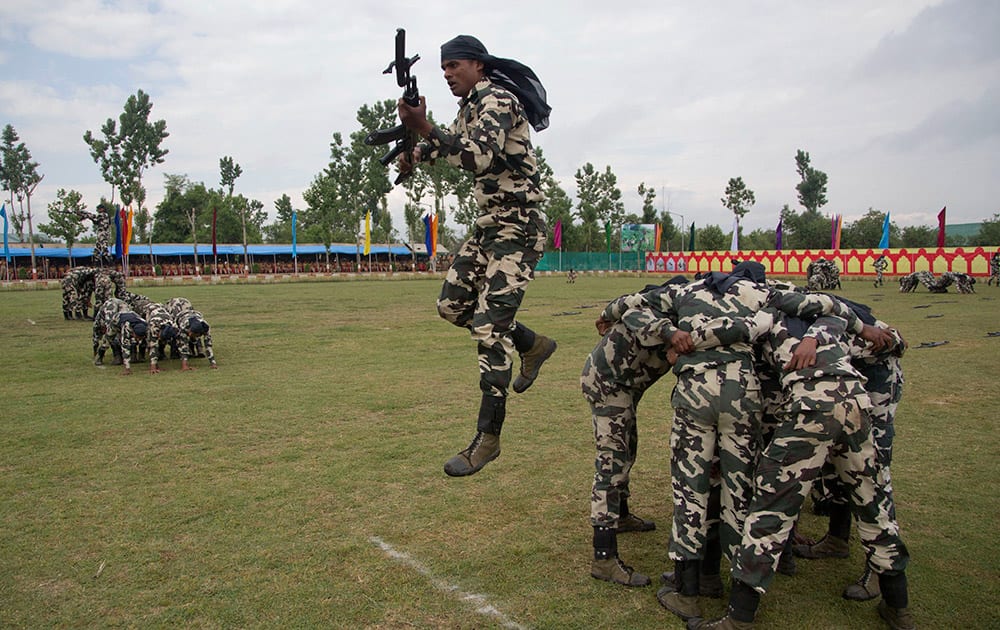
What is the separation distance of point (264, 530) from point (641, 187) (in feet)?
314

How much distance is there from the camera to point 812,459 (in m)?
3.89

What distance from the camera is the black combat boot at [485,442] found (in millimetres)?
4758

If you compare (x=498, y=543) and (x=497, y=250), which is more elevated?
(x=497, y=250)

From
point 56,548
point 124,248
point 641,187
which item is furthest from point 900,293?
point 641,187

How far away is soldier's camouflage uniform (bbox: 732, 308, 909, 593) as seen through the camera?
12.6 ft

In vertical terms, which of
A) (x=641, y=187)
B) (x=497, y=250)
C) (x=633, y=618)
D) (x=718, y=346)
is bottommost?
(x=633, y=618)

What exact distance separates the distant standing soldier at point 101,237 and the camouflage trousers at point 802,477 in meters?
19.9

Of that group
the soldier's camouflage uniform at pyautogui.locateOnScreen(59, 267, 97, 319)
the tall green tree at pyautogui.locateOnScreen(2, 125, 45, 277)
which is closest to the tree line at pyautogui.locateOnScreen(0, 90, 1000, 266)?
the tall green tree at pyautogui.locateOnScreen(2, 125, 45, 277)

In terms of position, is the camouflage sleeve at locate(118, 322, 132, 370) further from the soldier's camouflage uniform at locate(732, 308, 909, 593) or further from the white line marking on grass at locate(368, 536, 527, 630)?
the soldier's camouflage uniform at locate(732, 308, 909, 593)

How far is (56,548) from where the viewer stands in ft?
16.0

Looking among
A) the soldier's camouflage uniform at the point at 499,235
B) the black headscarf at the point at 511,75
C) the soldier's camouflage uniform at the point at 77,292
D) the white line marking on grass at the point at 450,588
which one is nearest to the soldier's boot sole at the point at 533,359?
the soldier's camouflage uniform at the point at 499,235

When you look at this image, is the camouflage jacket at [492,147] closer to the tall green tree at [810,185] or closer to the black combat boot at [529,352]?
the black combat boot at [529,352]

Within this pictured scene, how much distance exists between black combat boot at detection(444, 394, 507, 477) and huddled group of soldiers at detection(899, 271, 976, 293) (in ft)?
112

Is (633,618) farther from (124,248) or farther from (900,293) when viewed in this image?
(124,248)
